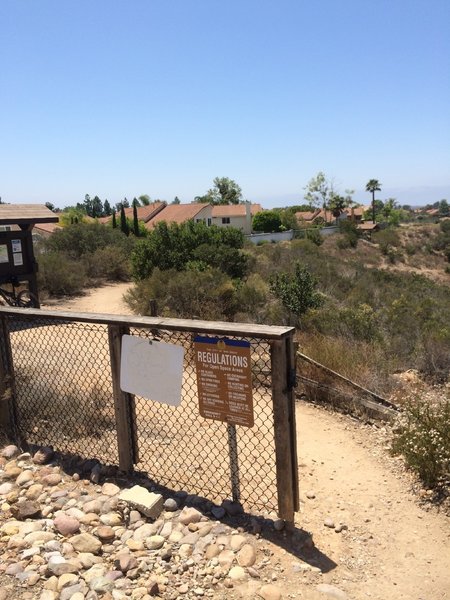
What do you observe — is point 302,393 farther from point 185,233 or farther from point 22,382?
point 185,233

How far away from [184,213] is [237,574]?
194 feet

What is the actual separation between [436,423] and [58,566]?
3151mm

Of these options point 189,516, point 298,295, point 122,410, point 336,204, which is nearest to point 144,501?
point 189,516

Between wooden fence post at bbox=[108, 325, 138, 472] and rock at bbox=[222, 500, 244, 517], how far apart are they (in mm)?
863

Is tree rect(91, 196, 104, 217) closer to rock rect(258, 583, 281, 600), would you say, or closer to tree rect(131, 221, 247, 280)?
tree rect(131, 221, 247, 280)

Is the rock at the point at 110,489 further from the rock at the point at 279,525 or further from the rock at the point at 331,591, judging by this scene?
the rock at the point at 331,591

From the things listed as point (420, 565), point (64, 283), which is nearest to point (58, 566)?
point (420, 565)

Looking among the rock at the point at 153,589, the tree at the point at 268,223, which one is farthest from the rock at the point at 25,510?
the tree at the point at 268,223

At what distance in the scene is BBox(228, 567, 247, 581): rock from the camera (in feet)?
9.76

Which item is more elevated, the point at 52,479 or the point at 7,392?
the point at 7,392

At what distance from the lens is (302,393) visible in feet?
22.9

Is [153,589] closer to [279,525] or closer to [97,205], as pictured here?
[279,525]

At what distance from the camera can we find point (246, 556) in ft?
10.3

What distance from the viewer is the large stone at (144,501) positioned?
11.5 feet
